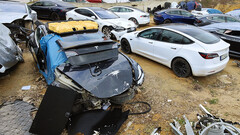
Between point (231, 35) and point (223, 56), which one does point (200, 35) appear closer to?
point (223, 56)

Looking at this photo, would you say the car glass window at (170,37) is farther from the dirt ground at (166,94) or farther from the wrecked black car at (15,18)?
the wrecked black car at (15,18)

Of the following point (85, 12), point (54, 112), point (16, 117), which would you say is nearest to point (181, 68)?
point (54, 112)

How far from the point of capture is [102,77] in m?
3.13

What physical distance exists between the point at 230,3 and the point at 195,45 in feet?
72.1

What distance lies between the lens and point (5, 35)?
4.96 meters

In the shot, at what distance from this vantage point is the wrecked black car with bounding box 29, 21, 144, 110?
9.84 feet

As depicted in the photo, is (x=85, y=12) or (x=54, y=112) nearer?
(x=54, y=112)

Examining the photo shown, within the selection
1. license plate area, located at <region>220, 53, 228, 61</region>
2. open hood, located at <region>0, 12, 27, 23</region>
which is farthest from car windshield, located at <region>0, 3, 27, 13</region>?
license plate area, located at <region>220, 53, 228, 61</region>

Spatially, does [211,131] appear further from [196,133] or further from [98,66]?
[98,66]

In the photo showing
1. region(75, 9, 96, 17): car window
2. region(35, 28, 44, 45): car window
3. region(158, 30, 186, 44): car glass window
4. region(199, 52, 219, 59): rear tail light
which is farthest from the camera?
region(75, 9, 96, 17): car window

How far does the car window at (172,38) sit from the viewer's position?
4.90 meters

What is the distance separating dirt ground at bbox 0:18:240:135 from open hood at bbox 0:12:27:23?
192cm

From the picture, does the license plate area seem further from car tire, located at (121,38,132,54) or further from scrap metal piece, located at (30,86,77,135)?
scrap metal piece, located at (30,86,77,135)

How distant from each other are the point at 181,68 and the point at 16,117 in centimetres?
460
